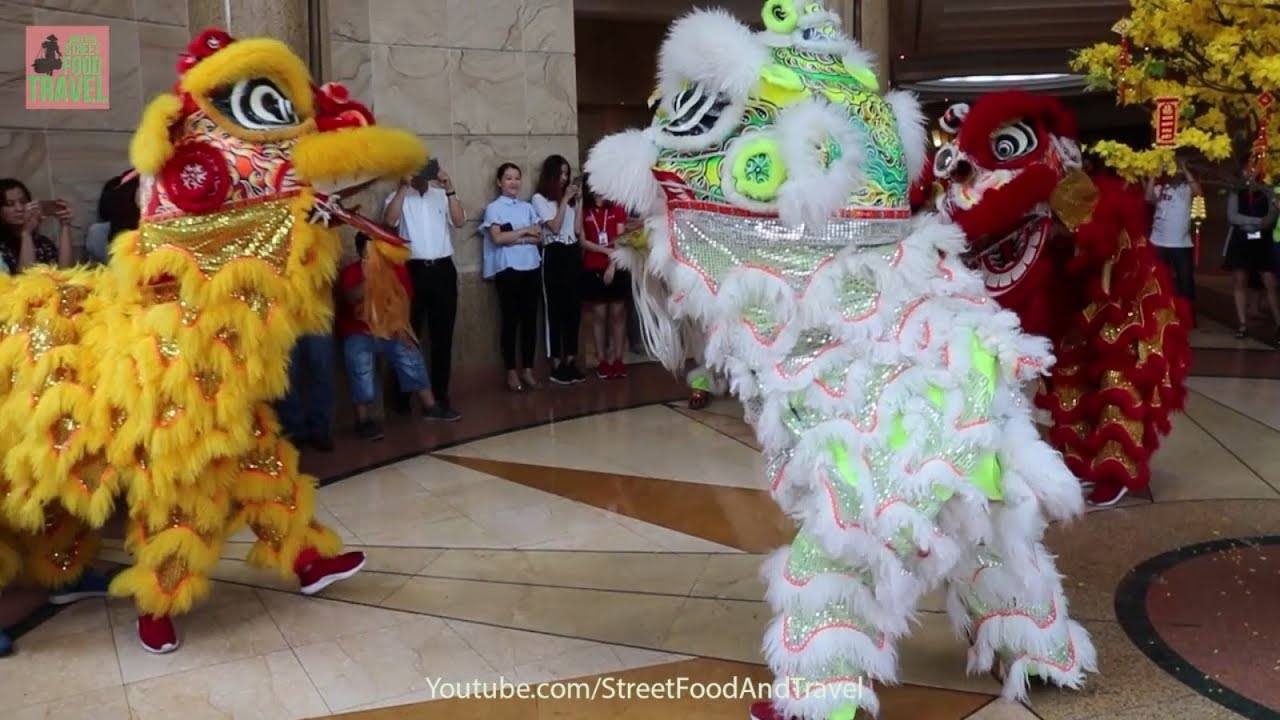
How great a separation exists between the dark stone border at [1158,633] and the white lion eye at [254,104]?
2798 millimetres

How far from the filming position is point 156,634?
10.8ft

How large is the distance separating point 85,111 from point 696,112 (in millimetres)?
4227

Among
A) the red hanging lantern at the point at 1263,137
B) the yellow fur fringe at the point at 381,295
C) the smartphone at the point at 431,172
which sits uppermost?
the smartphone at the point at 431,172

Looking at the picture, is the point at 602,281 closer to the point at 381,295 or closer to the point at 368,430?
the point at 368,430

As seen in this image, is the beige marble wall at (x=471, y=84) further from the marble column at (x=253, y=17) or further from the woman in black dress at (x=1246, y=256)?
the woman in black dress at (x=1246, y=256)

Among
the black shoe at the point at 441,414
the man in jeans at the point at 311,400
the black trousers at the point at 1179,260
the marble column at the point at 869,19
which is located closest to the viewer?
the man in jeans at the point at 311,400

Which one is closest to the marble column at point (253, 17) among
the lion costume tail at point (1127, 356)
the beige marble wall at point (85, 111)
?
the beige marble wall at point (85, 111)

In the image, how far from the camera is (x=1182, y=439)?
5.37m

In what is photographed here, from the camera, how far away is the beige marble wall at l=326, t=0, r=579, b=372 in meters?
6.83

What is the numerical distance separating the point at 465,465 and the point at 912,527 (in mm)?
3340

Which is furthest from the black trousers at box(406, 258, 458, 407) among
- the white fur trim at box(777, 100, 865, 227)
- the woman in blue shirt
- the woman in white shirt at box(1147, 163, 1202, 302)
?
the woman in white shirt at box(1147, 163, 1202, 302)

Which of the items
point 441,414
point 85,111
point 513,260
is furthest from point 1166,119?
point 85,111

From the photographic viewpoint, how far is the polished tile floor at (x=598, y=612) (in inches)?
114

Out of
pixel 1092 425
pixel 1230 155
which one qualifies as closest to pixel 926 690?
pixel 1230 155
